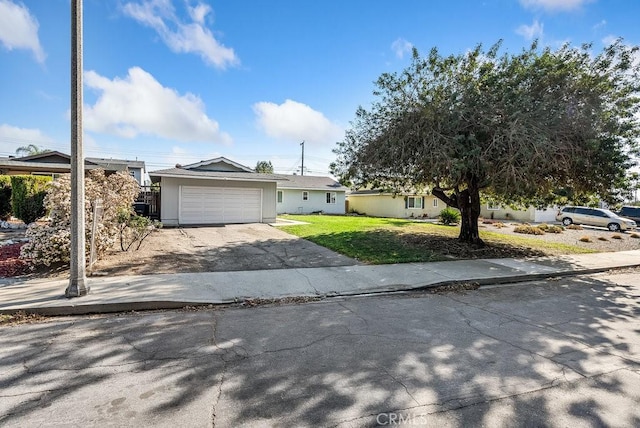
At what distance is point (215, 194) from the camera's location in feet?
57.0

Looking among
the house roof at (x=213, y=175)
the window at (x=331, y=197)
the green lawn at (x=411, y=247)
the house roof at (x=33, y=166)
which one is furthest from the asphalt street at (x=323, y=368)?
the window at (x=331, y=197)

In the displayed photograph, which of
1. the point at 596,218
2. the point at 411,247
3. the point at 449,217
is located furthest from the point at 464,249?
the point at 596,218

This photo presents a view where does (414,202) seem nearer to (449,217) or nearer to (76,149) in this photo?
(449,217)

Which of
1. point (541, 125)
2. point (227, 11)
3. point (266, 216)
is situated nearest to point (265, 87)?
point (227, 11)

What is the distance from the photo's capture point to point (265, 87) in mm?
15625

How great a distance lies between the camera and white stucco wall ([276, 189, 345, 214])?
93.1 feet

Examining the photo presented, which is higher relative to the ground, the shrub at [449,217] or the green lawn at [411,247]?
the shrub at [449,217]

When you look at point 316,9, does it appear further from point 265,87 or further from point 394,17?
point 265,87

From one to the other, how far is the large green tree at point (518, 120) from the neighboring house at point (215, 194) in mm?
9198

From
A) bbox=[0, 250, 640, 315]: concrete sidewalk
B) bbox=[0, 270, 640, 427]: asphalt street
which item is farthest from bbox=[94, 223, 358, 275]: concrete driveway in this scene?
bbox=[0, 270, 640, 427]: asphalt street

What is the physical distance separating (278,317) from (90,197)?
6.19 m

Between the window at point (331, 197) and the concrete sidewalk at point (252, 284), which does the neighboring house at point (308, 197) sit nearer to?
the window at point (331, 197)

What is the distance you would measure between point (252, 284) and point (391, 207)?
80.3ft

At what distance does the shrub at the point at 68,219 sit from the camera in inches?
276
